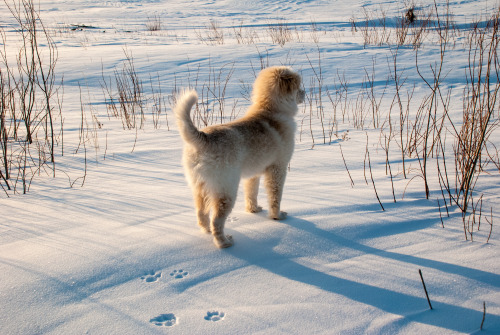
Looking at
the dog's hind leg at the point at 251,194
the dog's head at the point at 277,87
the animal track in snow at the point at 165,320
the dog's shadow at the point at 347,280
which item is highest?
the dog's head at the point at 277,87

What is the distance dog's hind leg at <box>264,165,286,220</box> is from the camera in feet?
8.34

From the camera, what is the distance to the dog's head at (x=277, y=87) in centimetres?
273

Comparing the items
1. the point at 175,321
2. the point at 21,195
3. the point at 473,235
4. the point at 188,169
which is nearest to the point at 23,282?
the point at 175,321

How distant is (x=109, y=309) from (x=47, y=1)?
35536 mm

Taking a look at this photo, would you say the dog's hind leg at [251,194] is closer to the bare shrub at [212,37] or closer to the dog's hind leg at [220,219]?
the dog's hind leg at [220,219]

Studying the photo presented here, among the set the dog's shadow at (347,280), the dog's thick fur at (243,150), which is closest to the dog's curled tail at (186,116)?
the dog's thick fur at (243,150)

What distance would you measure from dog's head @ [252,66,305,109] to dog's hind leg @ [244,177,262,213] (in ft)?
1.97

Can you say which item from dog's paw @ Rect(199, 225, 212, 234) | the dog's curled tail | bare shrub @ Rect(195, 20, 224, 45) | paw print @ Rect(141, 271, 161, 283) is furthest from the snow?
bare shrub @ Rect(195, 20, 224, 45)

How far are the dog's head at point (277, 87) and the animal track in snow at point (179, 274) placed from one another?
144 cm

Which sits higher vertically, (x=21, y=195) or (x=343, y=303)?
(x=21, y=195)

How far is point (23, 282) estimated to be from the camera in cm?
173

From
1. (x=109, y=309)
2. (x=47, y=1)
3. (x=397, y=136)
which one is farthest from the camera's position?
(x=47, y=1)

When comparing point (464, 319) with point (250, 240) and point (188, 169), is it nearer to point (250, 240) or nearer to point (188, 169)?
point (250, 240)

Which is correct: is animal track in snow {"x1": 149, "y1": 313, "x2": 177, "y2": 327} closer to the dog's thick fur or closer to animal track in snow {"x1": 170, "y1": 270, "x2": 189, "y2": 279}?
animal track in snow {"x1": 170, "y1": 270, "x2": 189, "y2": 279}
